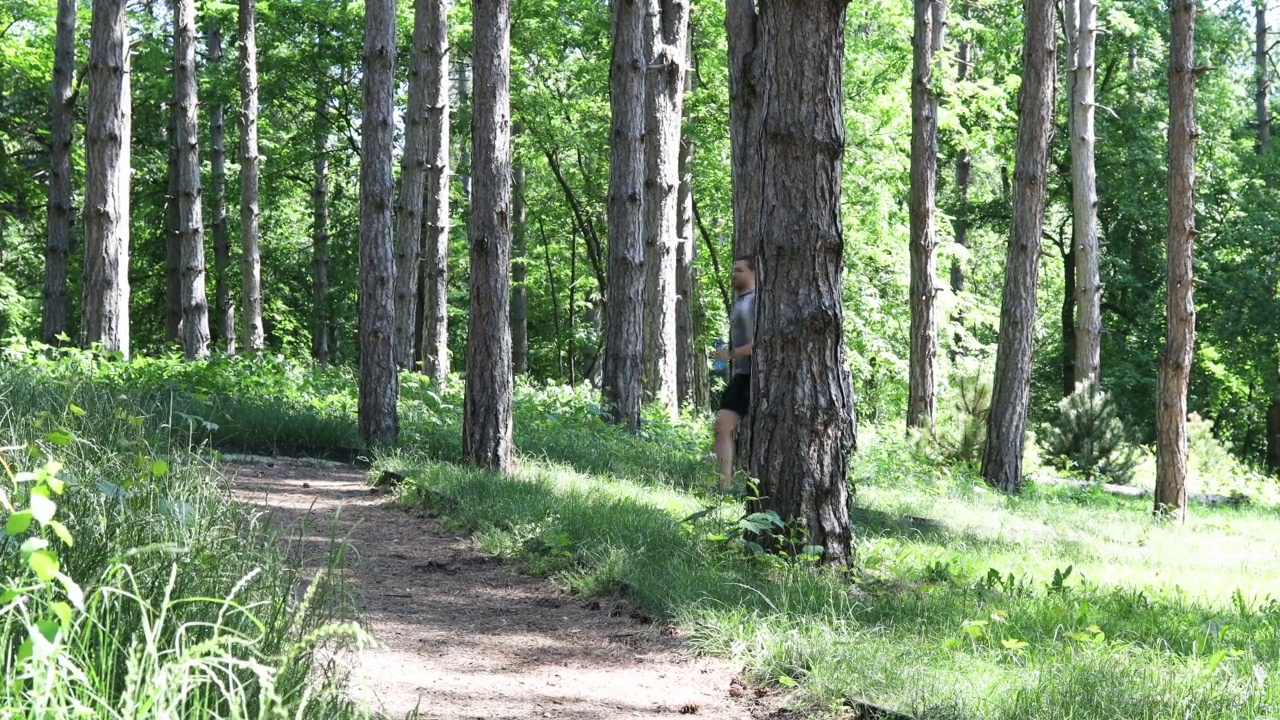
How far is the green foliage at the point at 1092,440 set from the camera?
1973 centimetres

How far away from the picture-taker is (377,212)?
463 inches

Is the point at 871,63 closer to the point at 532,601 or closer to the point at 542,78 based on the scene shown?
the point at 542,78

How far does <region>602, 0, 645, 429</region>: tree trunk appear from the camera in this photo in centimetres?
1429

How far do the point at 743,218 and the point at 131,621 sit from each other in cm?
852

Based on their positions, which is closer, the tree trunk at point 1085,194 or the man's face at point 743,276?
the man's face at point 743,276

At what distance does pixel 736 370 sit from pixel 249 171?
15606mm

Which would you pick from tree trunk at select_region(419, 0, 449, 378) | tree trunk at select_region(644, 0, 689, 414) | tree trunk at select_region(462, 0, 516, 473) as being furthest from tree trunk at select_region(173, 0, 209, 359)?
tree trunk at select_region(462, 0, 516, 473)

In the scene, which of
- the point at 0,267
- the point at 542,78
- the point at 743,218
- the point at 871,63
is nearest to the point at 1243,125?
the point at 871,63

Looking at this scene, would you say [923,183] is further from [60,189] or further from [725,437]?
[60,189]

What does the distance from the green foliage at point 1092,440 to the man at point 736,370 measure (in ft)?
37.8

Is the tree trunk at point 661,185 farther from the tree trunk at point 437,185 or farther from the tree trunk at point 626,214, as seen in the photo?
the tree trunk at point 437,185

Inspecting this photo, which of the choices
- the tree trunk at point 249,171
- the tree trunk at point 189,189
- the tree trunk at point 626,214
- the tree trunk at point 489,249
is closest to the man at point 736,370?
the tree trunk at point 489,249

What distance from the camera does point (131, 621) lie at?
3.60 metres

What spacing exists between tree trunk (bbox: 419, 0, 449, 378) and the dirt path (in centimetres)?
1244
